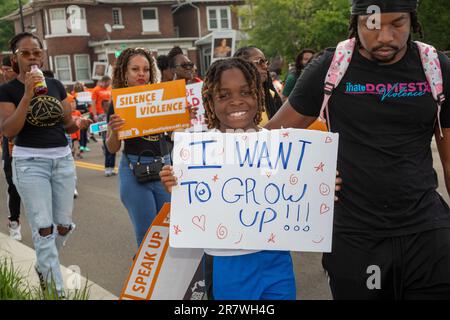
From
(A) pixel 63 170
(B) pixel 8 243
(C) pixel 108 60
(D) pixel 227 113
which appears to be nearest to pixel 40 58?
(A) pixel 63 170

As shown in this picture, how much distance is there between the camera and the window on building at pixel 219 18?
47.0 meters

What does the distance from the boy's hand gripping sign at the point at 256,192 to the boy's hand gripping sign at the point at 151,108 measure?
168cm

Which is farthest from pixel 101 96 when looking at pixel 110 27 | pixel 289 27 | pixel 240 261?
pixel 110 27

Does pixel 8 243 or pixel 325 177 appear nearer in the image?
pixel 325 177

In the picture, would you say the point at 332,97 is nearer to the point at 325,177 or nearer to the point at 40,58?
the point at 325,177

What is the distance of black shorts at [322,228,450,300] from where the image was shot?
9.41 feet

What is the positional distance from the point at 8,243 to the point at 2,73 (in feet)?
6.02

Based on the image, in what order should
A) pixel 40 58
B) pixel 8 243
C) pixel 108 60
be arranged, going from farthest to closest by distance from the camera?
pixel 108 60 < pixel 8 243 < pixel 40 58

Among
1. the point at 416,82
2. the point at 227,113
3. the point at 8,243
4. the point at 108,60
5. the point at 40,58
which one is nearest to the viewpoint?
the point at 416,82

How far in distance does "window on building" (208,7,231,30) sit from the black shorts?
45.0 metres

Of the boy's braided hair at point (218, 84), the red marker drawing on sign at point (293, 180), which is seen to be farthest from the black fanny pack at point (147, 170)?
the red marker drawing on sign at point (293, 180)

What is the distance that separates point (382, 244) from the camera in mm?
2908

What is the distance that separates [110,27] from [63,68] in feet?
13.3
